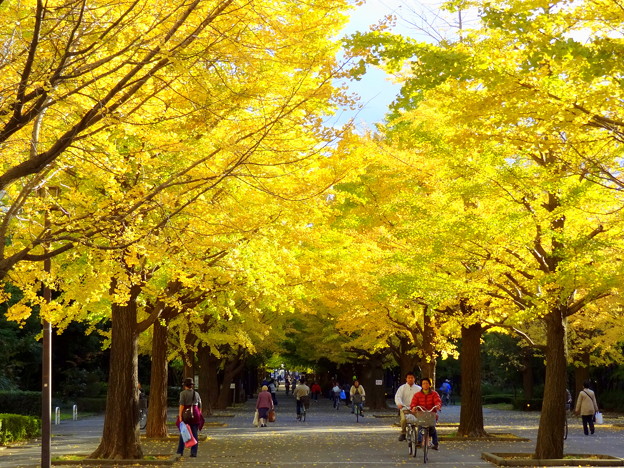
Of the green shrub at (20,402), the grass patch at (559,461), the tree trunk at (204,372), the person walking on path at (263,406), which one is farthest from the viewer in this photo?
the tree trunk at (204,372)

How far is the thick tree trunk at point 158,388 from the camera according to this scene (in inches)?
1075

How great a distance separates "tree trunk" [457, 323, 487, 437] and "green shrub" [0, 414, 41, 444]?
1279 centimetres

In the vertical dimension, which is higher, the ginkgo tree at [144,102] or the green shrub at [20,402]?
the ginkgo tree at [144,102]

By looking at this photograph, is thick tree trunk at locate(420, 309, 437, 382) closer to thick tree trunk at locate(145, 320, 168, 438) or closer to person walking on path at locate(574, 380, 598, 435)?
person walking on path at locate(574, 380, 598, 435)

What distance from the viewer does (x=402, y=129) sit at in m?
24.2

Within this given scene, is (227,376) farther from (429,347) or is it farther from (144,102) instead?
(144,102)

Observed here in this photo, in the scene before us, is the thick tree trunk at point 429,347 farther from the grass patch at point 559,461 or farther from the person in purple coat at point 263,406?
the grass patch at point 559,461

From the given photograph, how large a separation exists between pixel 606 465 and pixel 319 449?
24.3ft

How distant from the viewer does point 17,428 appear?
29.2m

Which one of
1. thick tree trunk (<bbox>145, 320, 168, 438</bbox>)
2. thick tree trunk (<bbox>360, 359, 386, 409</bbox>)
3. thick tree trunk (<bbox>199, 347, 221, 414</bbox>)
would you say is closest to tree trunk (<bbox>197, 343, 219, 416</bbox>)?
thick tree trunk (<bbox>199, 347, 221, 414</bbox>)

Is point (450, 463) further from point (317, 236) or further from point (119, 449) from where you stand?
point (119, 449)

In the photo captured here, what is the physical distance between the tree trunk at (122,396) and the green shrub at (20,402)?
19.1 meters

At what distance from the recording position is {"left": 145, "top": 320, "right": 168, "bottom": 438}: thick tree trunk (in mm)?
27297

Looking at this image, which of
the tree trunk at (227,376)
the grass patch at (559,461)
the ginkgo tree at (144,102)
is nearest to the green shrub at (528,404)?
the tree trunk at (227,376)
